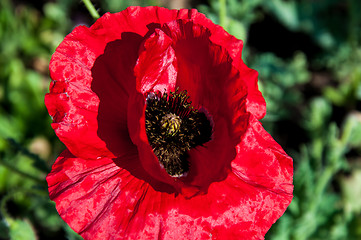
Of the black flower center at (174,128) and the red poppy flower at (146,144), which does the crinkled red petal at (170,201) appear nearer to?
the red poppy flower at (146,144)

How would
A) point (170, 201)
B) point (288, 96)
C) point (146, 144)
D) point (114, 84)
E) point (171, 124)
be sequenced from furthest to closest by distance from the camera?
point (288, 96) → point (171, 124) → point (114, 84) → point (170, 201) → point (146, 144)

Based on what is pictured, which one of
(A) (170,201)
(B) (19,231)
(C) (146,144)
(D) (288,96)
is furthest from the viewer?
(D) (288,96)

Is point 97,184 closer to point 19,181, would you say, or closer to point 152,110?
point 152,110

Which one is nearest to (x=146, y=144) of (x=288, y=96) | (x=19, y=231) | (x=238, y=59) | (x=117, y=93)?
(x=117, y=93)

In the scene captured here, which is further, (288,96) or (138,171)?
(288,96)

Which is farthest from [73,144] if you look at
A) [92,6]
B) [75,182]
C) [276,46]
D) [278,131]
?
[276,46]

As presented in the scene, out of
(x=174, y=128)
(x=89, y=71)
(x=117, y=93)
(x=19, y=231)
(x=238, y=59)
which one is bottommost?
(x=19, y=231)

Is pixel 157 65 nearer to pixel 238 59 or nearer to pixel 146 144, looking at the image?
pixel 238 59

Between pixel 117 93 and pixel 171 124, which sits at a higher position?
pixel 117 93

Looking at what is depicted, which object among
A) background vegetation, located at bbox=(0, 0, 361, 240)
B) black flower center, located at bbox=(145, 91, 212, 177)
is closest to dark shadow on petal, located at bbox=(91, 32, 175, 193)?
black flower center, located at bbox=(145, 91, 212, 177)
